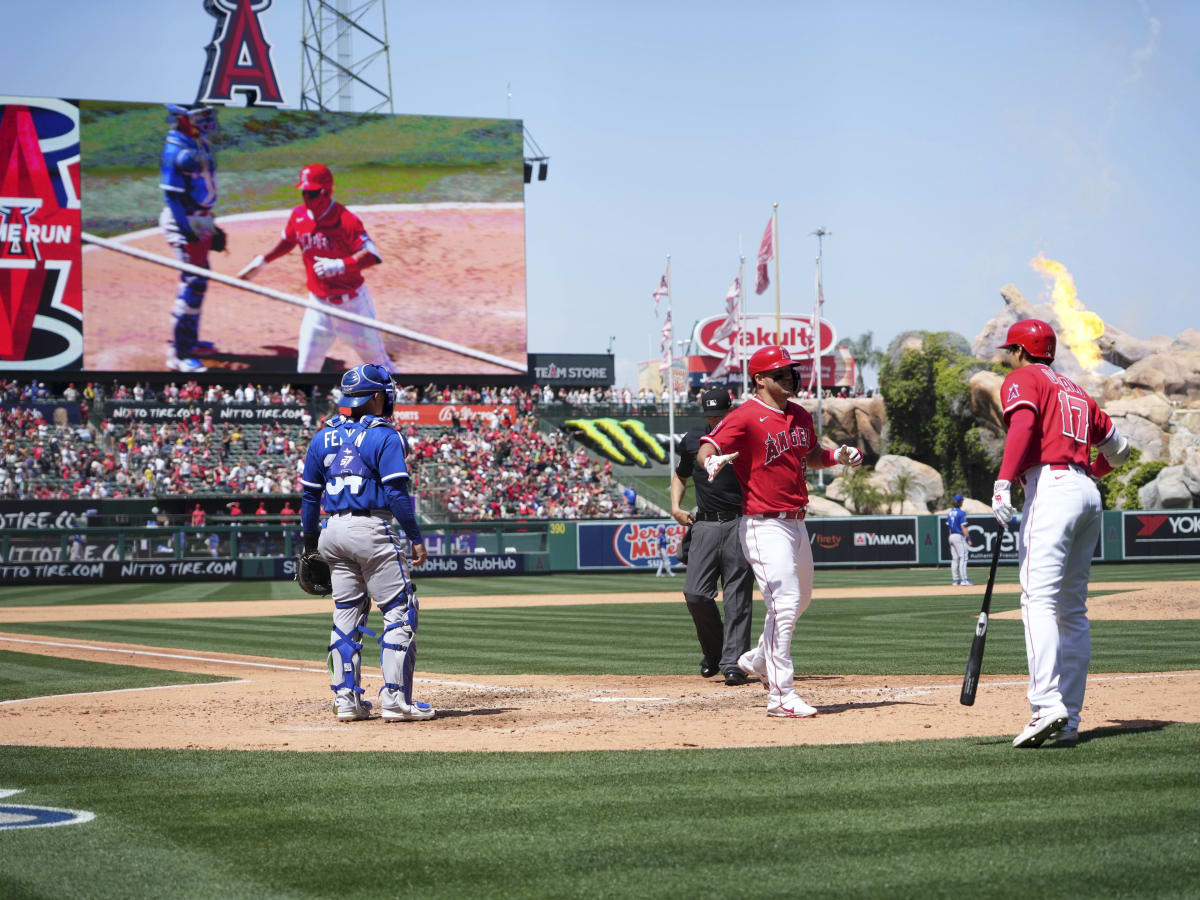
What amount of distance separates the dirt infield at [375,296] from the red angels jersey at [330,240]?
1.23 ft

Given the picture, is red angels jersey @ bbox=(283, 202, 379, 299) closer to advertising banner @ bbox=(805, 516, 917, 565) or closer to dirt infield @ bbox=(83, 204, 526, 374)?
dirt infield @ bbox=(83, 204, 526, 374)

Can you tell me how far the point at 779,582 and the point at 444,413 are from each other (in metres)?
43.1

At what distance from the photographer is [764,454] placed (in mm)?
7500

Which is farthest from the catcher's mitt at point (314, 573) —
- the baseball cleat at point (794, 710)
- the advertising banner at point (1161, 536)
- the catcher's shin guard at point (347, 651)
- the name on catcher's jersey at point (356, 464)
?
the advertising banner at point (1161, 536)

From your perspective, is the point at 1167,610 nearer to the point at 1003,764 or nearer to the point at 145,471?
the point at 1003,764

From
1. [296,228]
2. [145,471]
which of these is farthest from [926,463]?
[145,471]

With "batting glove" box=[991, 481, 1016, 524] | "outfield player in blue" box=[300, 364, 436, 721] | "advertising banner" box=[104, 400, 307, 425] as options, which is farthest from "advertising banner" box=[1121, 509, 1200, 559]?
"batting glove" box=[991, 481, 1016, 524]

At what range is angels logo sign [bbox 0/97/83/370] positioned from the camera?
45.6 m

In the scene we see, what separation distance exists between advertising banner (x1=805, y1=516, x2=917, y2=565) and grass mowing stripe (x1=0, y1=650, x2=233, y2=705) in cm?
2516

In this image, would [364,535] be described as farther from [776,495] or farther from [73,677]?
[73,677]

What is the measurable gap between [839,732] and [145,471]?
128 ft

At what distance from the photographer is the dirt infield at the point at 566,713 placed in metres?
6.86

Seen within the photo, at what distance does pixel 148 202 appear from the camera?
47.3 meters

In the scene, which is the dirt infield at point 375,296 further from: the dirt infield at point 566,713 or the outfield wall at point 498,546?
the dirt infield at point 566,713
